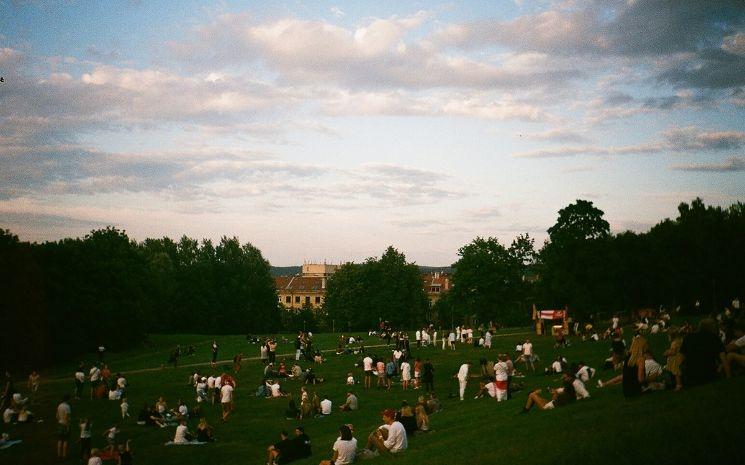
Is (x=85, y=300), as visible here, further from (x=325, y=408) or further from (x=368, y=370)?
(x=325, y=408)

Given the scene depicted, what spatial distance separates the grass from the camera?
524 inches

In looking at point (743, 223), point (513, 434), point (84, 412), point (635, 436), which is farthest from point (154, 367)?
point (743, 223)

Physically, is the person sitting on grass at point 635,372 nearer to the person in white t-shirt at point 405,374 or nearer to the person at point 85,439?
the person in white t-shirt at point 405,374

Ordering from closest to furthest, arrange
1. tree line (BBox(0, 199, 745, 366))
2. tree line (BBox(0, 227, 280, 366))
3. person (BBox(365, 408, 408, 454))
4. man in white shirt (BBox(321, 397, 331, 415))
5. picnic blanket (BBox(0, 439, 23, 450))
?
person (BBox(365, 408, 408, 454)), picnic blanket (BBox(0, 439, 23, 450)), man in white shirt (BBox(321, 397, 331, 415)), tree line (BBox(0, 227, 280, 366)), tree line (BBox(0, 199, 745, 366))

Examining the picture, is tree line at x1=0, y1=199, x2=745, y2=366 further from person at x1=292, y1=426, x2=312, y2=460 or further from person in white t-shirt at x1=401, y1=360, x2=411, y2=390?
person at x1=292, y1=426, x2=312, y2=460

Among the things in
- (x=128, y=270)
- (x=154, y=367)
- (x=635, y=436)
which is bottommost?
(x=154, y=367)

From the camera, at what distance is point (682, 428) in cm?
1349

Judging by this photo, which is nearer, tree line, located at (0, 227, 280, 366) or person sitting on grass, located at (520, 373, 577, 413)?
person sitting on grass, located at (520, 373, 577, 413)

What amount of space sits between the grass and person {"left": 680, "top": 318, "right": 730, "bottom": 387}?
0.46 m

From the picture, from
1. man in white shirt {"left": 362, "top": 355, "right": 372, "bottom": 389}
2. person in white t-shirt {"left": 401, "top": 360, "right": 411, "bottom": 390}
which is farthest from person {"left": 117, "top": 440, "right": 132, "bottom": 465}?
man in white shirt {"left": 362, "top": 355, "right": 372, "bottom": 389}

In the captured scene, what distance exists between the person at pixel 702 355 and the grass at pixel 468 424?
0.46 meters

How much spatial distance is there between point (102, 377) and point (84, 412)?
18.1 feet

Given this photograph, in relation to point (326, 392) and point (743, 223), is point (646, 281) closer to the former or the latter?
point (743, 223)

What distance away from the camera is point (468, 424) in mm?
22281
